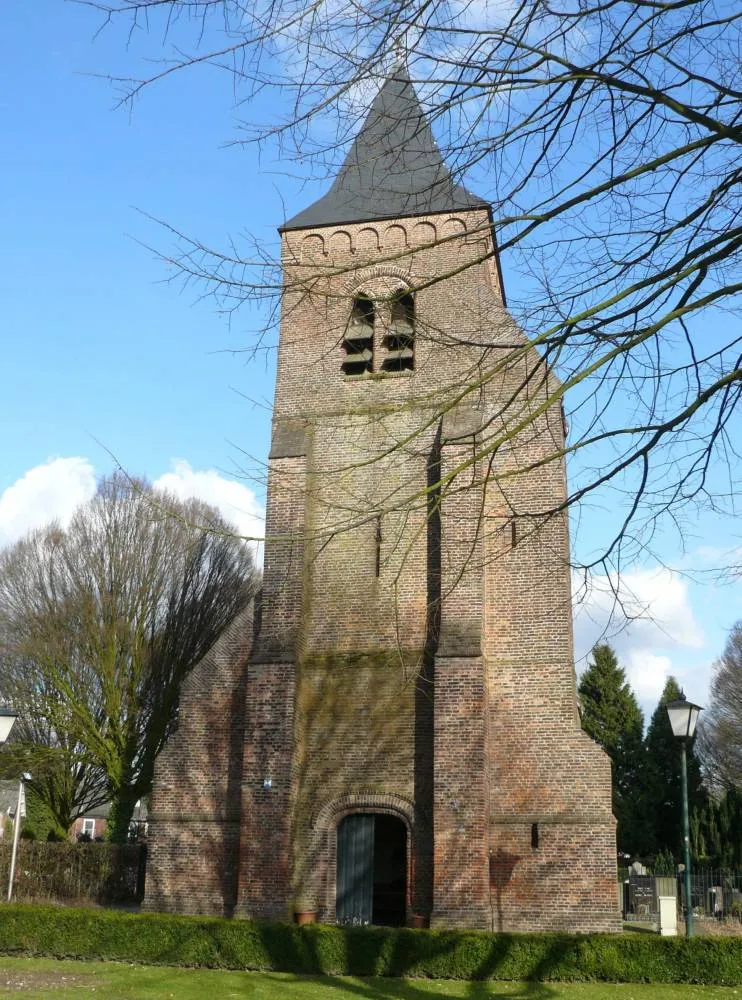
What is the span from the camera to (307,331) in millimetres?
17953

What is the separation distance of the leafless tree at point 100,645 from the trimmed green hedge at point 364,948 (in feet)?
40.8

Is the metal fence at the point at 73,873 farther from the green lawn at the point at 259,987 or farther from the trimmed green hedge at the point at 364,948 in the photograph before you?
the green lawn at the point at 259,987

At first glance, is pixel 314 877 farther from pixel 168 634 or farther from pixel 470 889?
pixel 168 634

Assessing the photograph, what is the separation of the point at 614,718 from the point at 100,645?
20330mm

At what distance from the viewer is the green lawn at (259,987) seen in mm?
10250

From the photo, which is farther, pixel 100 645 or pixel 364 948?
pixel 100 645

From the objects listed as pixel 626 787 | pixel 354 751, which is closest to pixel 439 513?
pixel 354 751

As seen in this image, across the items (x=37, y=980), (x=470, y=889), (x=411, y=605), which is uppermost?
(x=411, y=605)

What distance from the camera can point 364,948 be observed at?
1207cm

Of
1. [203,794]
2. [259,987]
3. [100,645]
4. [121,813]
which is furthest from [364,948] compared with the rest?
[100,645]

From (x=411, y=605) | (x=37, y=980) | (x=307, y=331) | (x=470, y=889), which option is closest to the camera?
(x=37, y=980)

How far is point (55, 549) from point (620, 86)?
23866 millimetres

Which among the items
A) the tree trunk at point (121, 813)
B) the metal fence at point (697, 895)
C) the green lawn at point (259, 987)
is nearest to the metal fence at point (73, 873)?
the tree trunk at point (121, 813)

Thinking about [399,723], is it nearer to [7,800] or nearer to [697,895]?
[697,895]
